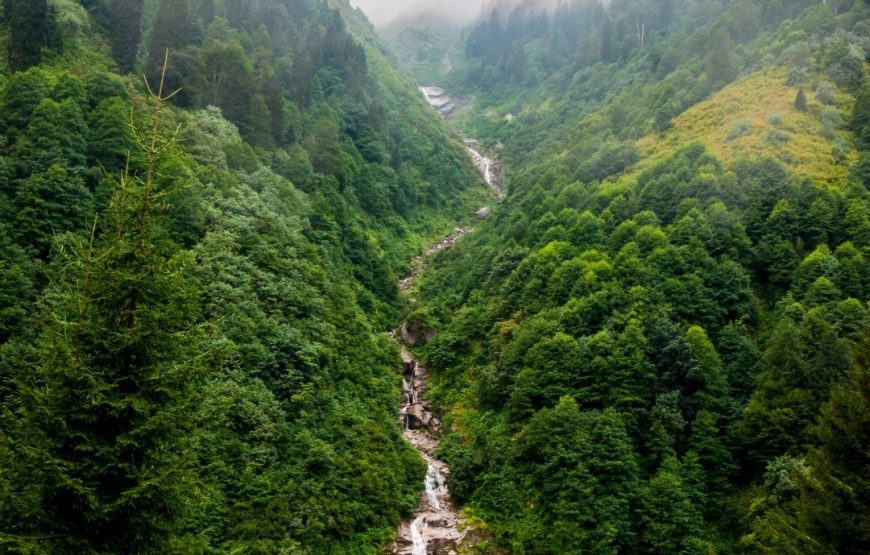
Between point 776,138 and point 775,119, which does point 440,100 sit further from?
point 776,138

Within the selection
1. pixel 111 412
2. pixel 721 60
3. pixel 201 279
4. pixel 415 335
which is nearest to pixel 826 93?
pixel 721 60

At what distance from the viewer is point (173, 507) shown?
12789 mm

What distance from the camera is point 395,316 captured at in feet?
216

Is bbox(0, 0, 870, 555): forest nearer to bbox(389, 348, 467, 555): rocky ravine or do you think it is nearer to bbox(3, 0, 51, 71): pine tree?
bbox(3, 0, 51, 71): pine tree

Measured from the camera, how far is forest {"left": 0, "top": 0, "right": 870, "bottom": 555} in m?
12.9

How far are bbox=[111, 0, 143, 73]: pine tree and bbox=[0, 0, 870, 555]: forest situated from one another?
0.30 m

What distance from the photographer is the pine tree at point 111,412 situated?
38.8 feet

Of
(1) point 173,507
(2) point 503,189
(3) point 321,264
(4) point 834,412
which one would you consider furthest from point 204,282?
(2) point 503,189

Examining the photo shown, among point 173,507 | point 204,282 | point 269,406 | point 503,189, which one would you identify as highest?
point 173,507

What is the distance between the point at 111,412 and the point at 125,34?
63.8 metres

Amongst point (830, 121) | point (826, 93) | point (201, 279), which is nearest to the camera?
point (201, 279)

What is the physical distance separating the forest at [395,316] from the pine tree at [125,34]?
30 centimetres

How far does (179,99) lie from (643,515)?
2289 inches

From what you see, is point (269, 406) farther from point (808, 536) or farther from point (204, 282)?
point (808, 536)
